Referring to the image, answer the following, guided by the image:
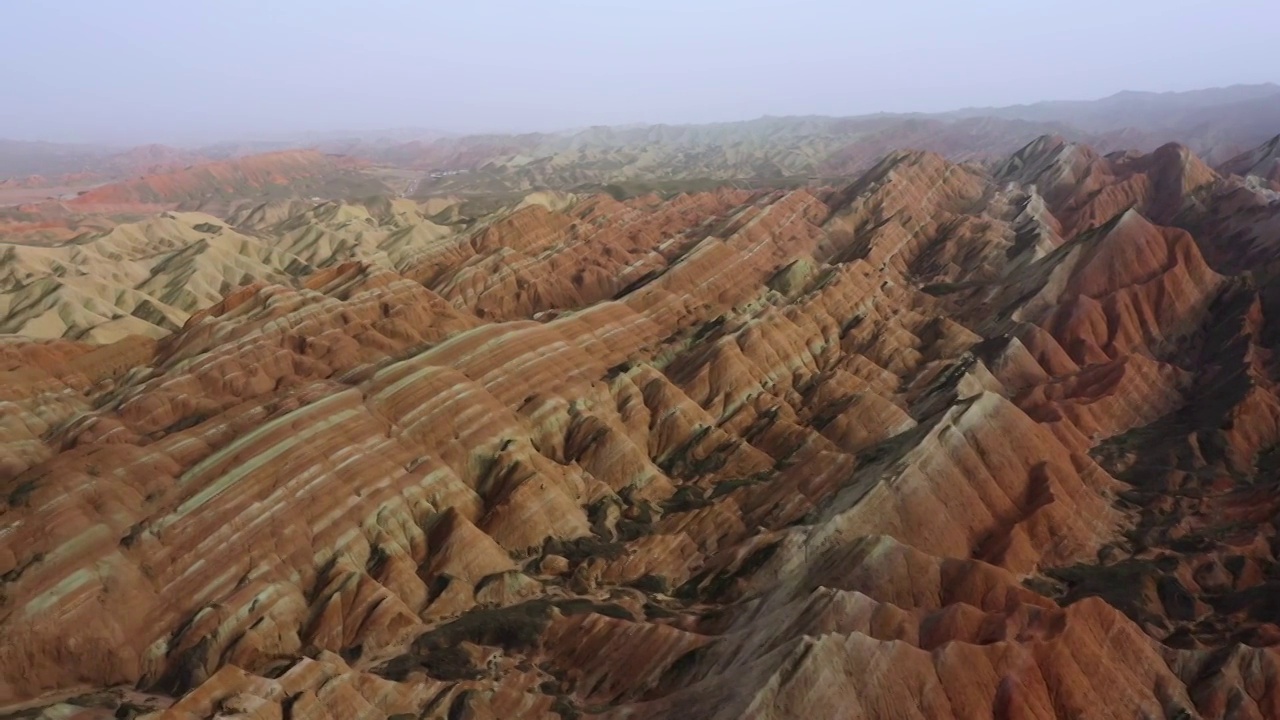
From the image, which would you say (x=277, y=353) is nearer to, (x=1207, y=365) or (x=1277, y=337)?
(x=1207, y=365)

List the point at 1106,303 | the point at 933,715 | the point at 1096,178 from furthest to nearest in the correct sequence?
the point at 1096,178, the point at 1106,303, the point at 933,715

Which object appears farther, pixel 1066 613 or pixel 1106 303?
pixel 1106 303

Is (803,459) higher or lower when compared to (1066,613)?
lower

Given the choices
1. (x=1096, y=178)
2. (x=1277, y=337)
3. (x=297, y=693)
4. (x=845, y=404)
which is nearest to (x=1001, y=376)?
(x=845, y=404)

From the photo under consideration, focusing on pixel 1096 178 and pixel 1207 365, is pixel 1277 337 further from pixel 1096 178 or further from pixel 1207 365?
pixel 1096 178

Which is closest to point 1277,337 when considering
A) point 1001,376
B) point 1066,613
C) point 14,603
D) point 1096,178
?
point 1001,376

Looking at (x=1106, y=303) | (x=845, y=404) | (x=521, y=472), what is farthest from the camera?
(x=1106, y=303)
